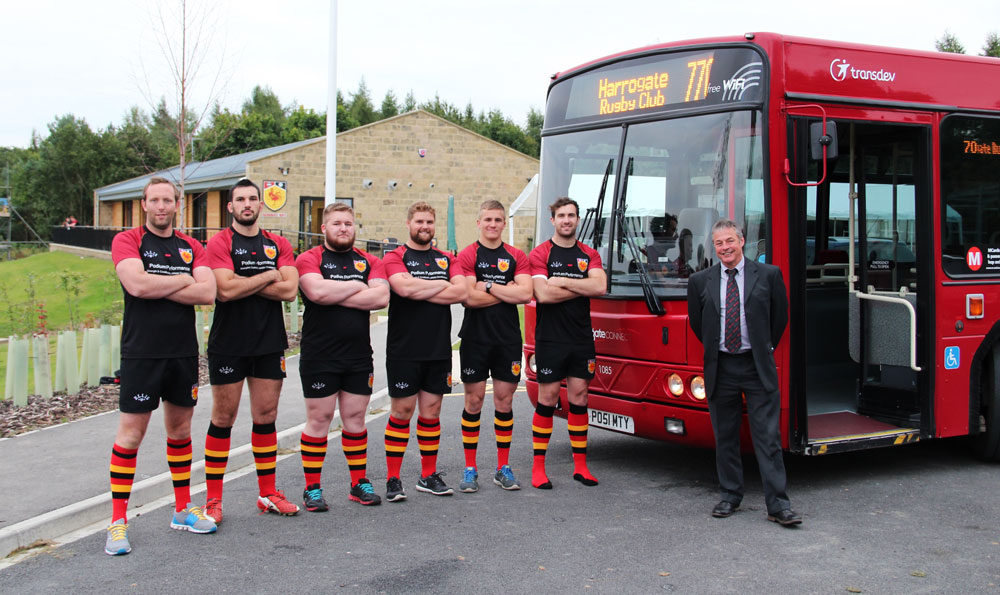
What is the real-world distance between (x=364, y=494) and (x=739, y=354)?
2706 millimetres

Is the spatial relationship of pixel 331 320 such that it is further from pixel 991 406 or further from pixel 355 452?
pixel 991 406

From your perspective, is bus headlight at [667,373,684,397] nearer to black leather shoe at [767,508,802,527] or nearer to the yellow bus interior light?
black leather shoe at [767,508,802,527]

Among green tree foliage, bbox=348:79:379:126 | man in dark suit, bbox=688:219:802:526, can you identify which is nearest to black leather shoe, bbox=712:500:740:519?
man in dark suit, bbox=688:219:802:526

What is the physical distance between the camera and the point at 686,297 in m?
6.37

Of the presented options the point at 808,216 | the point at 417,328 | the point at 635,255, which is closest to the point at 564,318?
the point at 635,255

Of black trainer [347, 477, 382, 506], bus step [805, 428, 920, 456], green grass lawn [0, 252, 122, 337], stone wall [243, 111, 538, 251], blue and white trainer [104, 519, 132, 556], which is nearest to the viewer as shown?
blue and white trainer [104, 519, 132, 556]

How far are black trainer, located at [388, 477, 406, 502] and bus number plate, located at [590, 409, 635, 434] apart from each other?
164 cm

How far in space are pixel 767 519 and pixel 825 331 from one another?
254 centimetres

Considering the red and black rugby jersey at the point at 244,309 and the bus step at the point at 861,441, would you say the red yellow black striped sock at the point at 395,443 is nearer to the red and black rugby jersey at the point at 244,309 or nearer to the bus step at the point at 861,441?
the red and black rugby jersey at the point at 244,309

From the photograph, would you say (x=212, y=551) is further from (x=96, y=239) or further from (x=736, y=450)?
(x=96, y=239)

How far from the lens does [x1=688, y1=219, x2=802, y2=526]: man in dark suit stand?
5.81 meters

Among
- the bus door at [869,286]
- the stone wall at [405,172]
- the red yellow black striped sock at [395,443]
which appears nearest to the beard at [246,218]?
the red yellow black striped sock at [395,443]

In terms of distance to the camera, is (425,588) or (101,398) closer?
(425,588)

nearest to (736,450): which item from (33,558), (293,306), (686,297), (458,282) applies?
(686,297)
